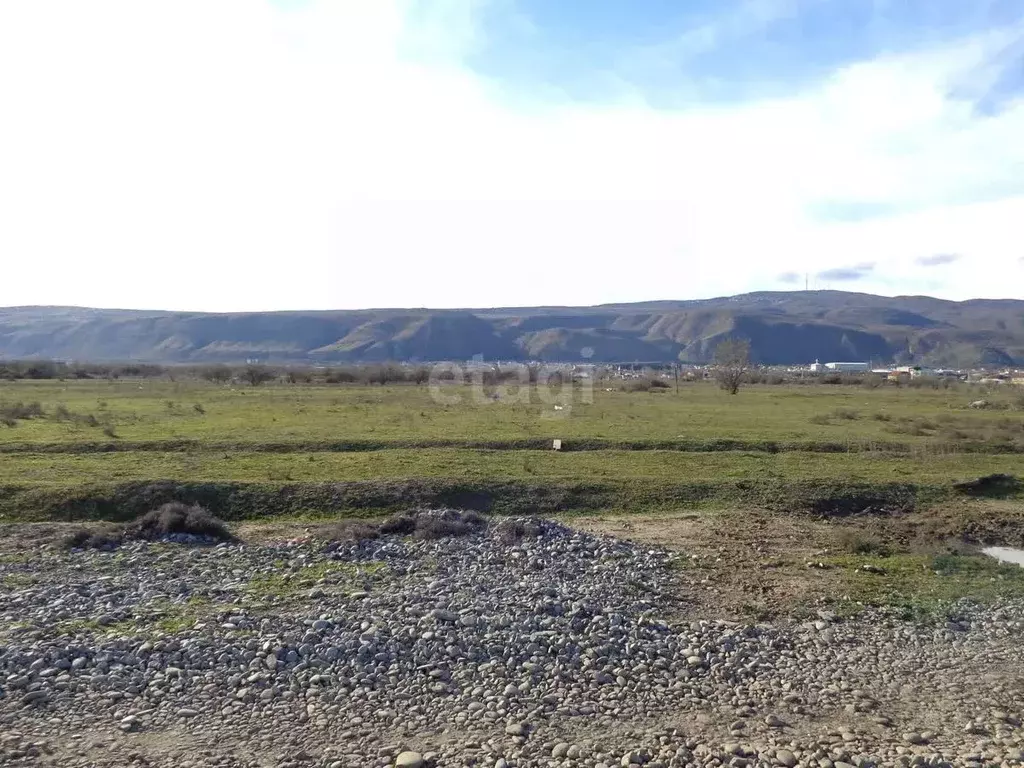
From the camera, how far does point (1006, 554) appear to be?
19156 mm

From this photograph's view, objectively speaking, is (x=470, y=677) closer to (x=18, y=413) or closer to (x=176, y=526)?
(x=176, y=526)

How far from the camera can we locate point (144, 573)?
1625 cm

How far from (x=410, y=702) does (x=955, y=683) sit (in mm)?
7267

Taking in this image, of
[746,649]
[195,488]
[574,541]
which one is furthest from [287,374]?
[746,649]

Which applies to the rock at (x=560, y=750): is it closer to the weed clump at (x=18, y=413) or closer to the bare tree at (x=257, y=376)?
the weed clump at (x=18, y=413)

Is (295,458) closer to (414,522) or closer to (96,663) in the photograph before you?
(414,522)

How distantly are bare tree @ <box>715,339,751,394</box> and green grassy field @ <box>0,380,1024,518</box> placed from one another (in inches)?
1116

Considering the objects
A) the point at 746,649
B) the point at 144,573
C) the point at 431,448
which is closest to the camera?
the point at 746,649

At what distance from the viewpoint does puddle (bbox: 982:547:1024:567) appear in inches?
729

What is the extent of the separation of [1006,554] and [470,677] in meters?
13.9

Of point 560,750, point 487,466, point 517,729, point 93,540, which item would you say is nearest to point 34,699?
point 517,729

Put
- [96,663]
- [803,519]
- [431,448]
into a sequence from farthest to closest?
[431,448] → [803,519] → [96,663]

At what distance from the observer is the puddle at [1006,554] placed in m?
18.5

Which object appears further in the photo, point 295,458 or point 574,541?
point 295,458
